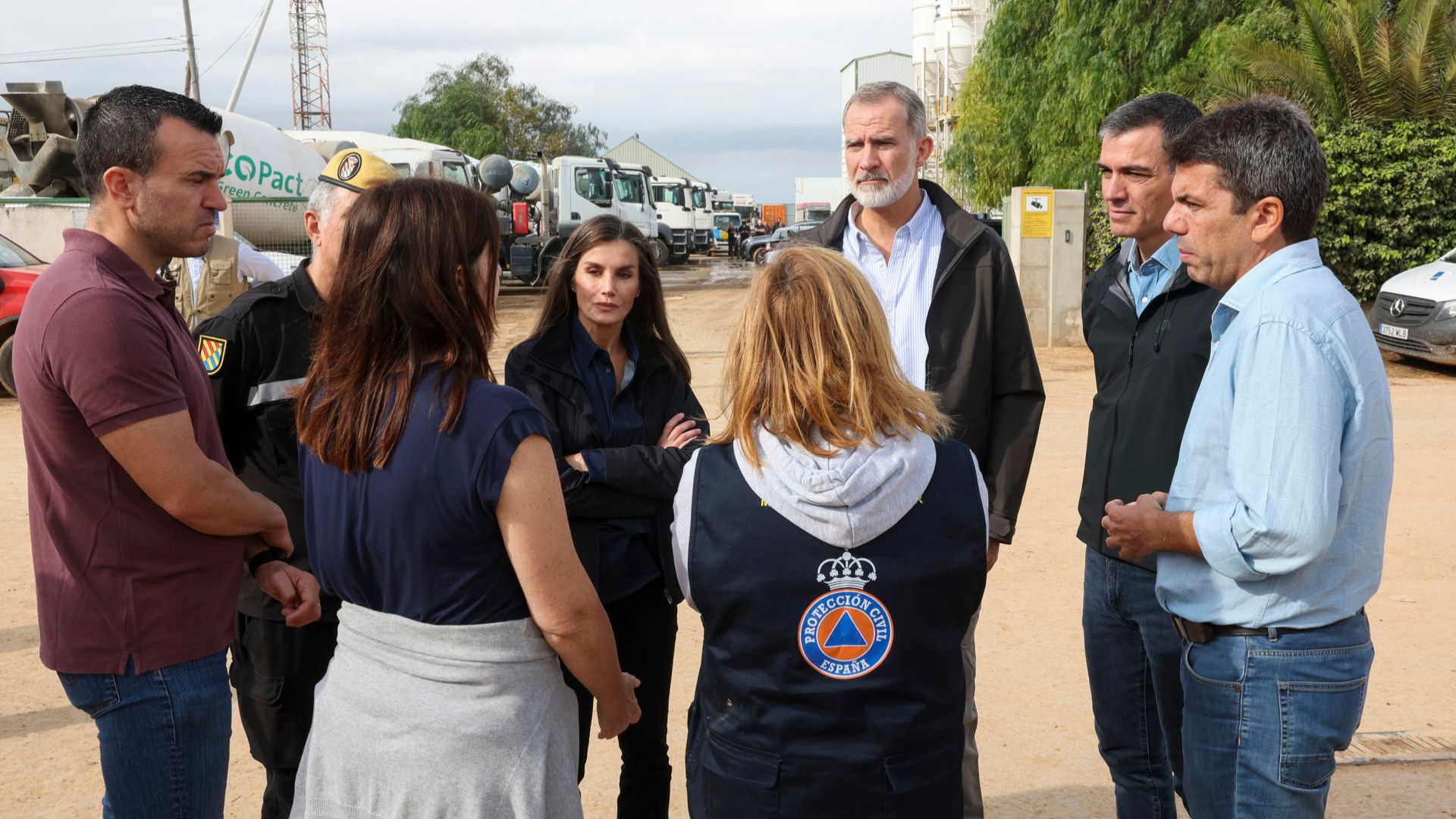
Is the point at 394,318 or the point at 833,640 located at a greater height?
the point at 394,318

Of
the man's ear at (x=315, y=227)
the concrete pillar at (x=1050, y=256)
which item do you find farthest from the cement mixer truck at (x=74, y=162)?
the man's ear at (x=315, y=227)

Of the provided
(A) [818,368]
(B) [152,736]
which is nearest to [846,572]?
(A) [818,368]

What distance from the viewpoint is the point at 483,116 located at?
193 feet

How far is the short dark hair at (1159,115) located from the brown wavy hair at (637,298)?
4.50 ft

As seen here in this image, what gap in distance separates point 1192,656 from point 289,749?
7.04 feet

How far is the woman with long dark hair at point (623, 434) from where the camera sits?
124 inches

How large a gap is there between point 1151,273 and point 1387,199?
13.5 metres

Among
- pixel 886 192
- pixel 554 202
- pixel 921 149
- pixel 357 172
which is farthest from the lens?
pixel 554 202

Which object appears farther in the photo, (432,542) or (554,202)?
(554,202)

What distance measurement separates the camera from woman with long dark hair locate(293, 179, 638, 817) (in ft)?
6.65

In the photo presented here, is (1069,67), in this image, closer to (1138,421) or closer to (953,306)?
(953,306)

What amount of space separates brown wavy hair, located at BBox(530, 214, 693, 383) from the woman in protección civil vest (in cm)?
140

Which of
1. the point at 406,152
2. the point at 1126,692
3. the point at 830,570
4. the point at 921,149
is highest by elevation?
the point at 406,152

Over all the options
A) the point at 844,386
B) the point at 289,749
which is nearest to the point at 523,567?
the point at 844,386
